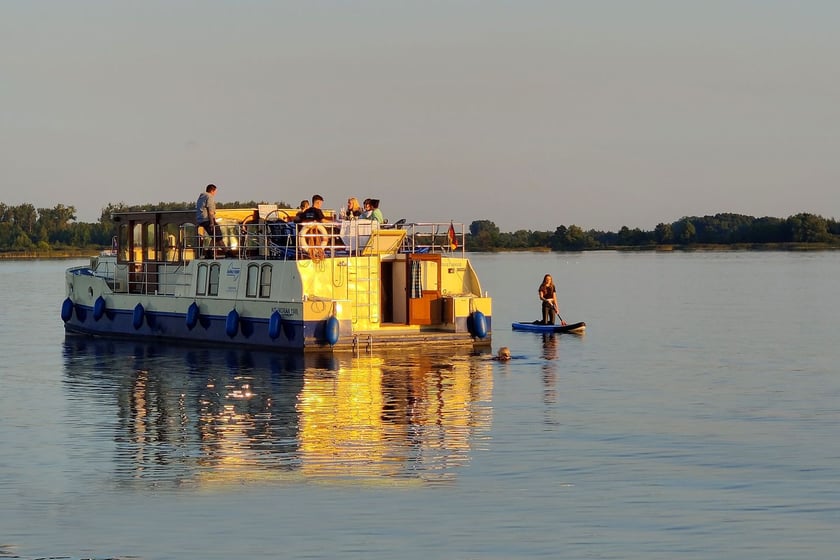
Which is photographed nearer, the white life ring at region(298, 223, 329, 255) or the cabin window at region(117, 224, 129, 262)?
the white life ring at region(298, 223, 329, 255)

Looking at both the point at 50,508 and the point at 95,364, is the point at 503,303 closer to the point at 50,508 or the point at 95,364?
the point at 95,364

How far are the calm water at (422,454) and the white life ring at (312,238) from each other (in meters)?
3.04

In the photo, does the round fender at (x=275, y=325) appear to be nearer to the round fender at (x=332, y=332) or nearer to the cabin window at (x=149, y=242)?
the round fender at (x=332, y=332)

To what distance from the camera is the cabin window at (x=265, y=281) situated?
3481 centimetres

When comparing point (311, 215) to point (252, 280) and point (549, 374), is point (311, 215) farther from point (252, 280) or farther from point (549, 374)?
point (549, 374)

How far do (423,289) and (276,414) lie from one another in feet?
39.5

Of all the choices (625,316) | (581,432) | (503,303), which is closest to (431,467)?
(581,432)

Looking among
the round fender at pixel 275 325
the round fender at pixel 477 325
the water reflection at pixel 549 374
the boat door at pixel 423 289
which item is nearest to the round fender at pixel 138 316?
the round fender at pixel 275 325

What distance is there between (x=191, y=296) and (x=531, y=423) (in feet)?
57.0

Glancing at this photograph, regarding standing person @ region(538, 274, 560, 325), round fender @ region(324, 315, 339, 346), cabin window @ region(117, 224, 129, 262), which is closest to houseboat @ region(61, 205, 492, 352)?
round fender @ region(324, 315, 339, 346)

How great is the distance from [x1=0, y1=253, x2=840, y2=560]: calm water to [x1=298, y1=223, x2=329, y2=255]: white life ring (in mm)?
3045

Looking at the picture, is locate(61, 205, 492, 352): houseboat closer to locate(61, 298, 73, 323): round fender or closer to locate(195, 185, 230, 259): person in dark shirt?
locate(195, 185, 230, 259): person in dark shirt

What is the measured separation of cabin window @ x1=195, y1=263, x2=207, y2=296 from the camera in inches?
1475

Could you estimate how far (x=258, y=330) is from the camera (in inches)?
1387
